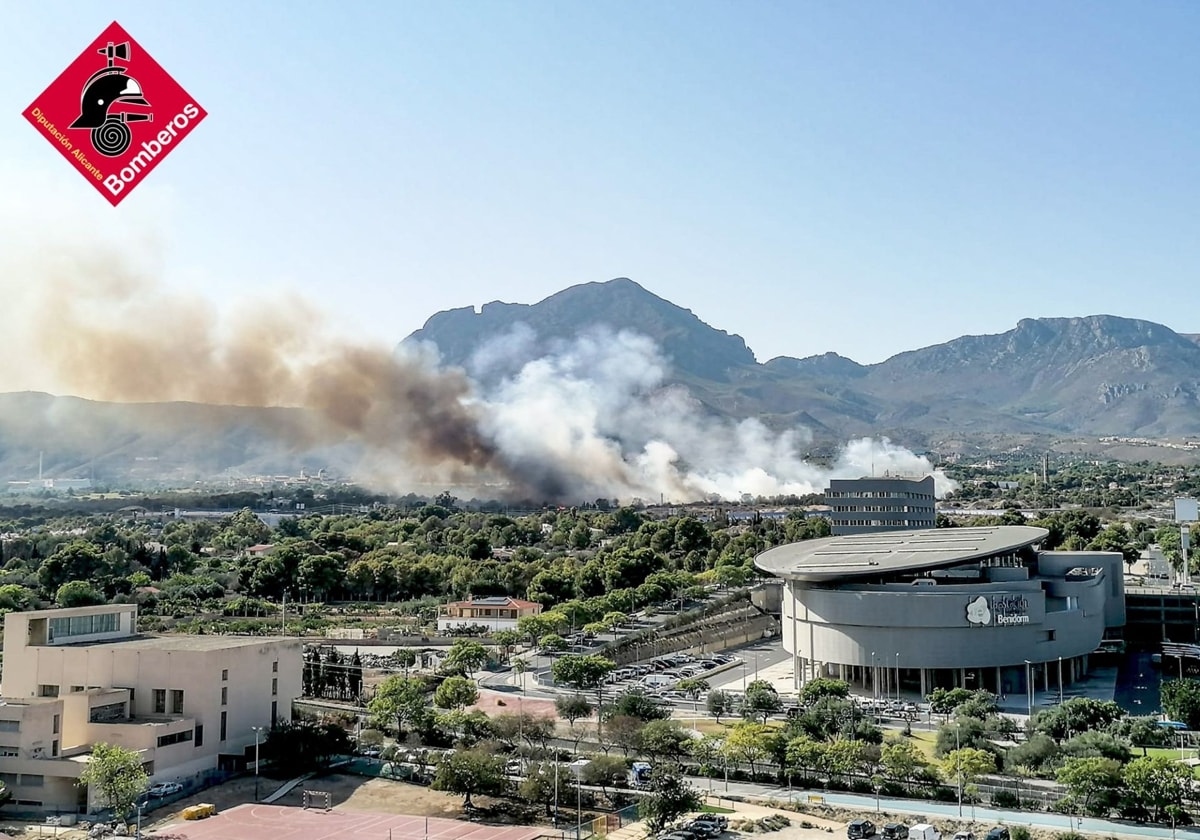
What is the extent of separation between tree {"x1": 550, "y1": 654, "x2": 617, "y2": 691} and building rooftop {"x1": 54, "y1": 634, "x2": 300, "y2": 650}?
13807 mm

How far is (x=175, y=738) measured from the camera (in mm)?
43531

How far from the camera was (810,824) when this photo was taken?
38188 mm

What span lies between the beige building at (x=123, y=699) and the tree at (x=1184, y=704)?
121ft

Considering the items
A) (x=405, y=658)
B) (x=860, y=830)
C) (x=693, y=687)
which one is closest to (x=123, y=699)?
(x=405, y=658)

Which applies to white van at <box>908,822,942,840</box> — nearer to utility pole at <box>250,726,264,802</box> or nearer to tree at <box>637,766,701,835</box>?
tree at <box>637,766,701,835</box>

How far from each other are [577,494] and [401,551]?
7209 cm

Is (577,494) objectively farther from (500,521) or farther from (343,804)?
(343,804)

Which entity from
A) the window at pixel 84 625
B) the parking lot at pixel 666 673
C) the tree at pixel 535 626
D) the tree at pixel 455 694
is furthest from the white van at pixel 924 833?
the tree at pixel 535 626

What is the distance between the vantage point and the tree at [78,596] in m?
79.4

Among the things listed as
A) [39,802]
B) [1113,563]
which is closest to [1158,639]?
[1113,563]

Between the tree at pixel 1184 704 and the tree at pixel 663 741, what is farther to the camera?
the tree at pixel 1184 704

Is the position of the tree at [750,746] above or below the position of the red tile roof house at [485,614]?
below

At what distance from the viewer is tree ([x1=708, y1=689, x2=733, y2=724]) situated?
52156mm

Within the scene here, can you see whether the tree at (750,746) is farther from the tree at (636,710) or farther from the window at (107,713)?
the window at (107,713)
